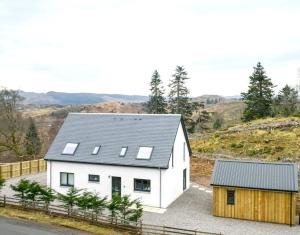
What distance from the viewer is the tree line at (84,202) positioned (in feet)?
80.8

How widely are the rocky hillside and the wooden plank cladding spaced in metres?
18.5

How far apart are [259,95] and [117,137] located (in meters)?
46.2

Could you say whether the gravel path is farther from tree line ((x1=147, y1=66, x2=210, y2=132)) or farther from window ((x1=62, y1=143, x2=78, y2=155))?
tree line ((x1=147, y1=66, x2=210, y2=132))

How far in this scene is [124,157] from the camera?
30.6 metres

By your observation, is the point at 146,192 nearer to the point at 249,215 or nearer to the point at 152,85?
the point at 249,215

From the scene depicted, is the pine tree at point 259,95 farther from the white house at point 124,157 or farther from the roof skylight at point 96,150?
the roof skylight at point 96,150

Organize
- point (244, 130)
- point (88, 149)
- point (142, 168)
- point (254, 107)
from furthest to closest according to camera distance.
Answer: point (254, 107), point (244, 130), point (88, 149), point (142, 168)

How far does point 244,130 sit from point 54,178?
114 ft

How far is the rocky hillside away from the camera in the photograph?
155ft

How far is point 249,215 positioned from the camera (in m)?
26.9

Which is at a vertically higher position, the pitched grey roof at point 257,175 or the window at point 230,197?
the pitched grey roof at point 257,175

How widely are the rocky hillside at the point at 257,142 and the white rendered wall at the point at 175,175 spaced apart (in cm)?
1466

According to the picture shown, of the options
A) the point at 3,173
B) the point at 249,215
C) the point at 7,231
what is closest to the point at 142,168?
the point at 249,215

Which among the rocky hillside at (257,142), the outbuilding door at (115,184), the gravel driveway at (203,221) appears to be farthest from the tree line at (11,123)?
the gravel driveway at (203,221)
